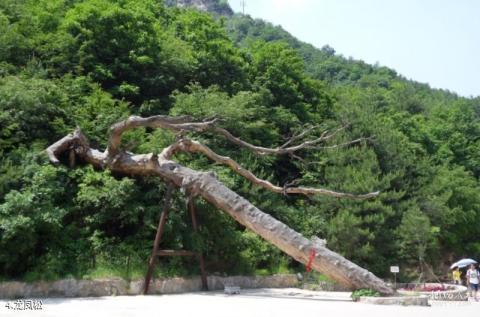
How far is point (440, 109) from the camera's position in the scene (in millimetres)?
42562

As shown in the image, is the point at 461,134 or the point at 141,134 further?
the point at 461,134

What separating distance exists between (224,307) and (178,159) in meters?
7.95

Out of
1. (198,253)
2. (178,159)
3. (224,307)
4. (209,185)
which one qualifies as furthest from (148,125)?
(224,307)

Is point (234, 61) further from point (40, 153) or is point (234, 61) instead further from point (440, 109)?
point (440, 109)

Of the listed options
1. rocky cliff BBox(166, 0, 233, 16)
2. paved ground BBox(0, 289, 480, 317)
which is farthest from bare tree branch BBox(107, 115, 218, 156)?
rocky cliff BBox(166, 0, 233, 16)

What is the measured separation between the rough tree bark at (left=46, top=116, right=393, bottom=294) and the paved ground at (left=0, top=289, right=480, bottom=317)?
824 mm

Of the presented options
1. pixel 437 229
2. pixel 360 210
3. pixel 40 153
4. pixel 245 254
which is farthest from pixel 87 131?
pixel 437 229

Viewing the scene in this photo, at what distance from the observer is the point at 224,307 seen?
34.7 feet

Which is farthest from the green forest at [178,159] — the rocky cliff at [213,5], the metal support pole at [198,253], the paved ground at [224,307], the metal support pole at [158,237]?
the rocky cliff at [213,5]

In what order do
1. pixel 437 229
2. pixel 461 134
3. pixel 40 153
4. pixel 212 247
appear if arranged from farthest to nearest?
pixel 461 134 < pixel 437 229 < pixel 212 247 < pixel 40 153

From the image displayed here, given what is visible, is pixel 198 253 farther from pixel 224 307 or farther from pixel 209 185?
pixel 224 307

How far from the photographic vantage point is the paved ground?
959 centimetres

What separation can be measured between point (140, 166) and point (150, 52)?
9.54 meters

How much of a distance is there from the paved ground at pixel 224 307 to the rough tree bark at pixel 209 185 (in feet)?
2.70
